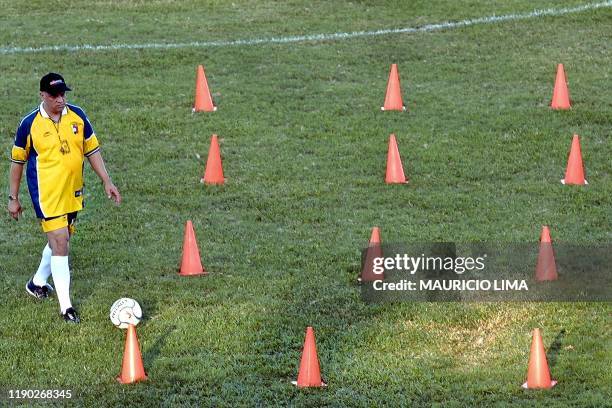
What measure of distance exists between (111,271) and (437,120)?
7.08 m

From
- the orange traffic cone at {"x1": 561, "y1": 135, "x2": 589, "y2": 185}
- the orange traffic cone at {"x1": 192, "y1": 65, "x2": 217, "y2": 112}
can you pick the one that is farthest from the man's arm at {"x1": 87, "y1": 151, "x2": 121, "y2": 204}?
the orange traffic cone at {"x1": 192, "y1": 65, "x2": 217, "y2": 112}

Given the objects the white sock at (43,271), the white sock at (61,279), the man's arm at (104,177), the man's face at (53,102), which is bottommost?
the white sock at (61,279)

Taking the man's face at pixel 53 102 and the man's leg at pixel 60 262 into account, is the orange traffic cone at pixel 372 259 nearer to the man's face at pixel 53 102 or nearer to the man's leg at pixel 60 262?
the man's leg at pixel 60 262

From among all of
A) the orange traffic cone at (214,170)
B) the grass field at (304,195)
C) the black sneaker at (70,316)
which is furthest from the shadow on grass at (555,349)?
the orange traffic cone at (214,170)

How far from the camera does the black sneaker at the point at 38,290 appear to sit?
12.3 metres

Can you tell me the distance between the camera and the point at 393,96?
19.4 meters

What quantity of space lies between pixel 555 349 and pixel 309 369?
2159 mm

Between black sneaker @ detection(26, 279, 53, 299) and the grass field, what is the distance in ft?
0.48

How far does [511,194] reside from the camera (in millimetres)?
15664

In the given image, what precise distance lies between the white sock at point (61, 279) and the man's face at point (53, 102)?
1275mm

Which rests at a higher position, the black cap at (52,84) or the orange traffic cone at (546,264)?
the black cap at (52,84)

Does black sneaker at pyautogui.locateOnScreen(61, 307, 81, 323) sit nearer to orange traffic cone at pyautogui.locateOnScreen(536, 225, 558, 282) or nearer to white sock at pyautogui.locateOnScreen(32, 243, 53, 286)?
white sock at pyautogui.locateOnScreen(32, 243, 53, 286)

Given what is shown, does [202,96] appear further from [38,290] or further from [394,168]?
[38,290]

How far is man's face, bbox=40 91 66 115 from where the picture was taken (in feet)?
36.9
